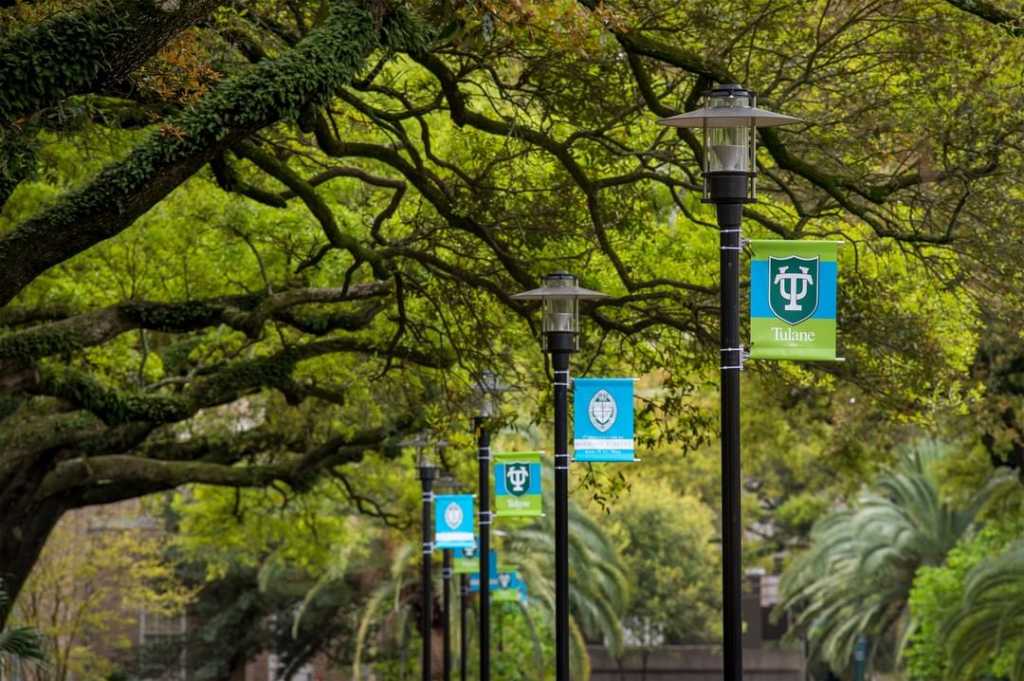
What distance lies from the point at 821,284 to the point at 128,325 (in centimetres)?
982

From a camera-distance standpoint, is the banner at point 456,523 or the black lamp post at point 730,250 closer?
the black lamp post at point 730,250

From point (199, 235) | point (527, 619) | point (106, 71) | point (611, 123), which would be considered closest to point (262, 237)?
point (199, 235)

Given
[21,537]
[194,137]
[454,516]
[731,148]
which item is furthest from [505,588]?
[194,137]

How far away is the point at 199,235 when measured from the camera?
27125 millimetres

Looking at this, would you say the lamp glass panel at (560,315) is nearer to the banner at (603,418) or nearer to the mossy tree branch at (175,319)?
the banner at (603,418)

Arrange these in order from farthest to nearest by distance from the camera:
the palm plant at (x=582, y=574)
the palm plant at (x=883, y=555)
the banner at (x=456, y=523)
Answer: the palm plant at (x=883, y=555) → the palm plant at (x=582, y=574) → the banner at (x=456, y=523)

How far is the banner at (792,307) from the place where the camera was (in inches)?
549

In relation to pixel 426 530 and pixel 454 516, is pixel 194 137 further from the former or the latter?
pixel 454 516

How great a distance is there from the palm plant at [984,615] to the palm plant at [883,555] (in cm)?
966

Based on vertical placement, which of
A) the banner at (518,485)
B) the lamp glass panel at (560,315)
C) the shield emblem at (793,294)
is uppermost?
the lamp glass panel at (560,315)

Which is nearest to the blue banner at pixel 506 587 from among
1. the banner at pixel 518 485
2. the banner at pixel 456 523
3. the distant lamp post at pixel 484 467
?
the banner at pixel 456 523

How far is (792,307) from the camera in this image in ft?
46.0

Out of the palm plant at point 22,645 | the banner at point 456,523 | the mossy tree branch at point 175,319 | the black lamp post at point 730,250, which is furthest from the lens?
the banner at point 456,523

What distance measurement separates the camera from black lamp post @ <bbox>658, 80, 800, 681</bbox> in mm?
13523
